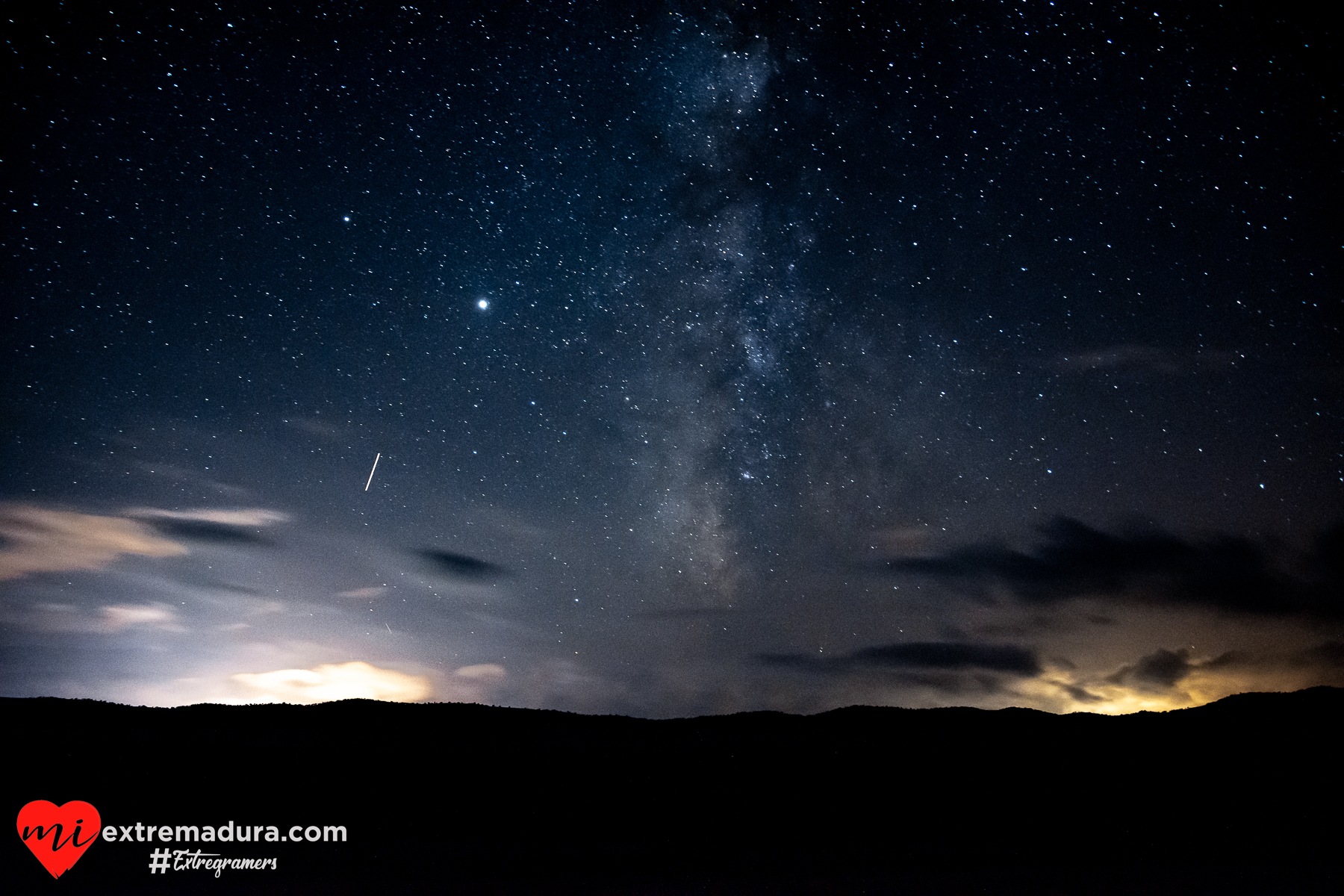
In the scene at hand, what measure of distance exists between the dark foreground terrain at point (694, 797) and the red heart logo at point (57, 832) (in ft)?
0.46

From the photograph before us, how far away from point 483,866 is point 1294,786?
492 inches

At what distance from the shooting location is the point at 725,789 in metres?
11.4

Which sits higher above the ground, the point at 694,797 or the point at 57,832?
the point at 57,832

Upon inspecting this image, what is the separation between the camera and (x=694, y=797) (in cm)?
1100

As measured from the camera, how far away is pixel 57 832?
647 centimetres

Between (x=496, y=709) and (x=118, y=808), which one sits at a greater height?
(x=496, y=709)

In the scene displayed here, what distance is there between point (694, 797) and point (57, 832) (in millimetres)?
7896

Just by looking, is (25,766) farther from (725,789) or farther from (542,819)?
(725,789)

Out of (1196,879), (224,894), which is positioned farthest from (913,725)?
(224,894)

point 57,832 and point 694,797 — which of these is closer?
point 57,832

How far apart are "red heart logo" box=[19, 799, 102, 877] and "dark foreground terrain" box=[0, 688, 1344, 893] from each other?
14cm

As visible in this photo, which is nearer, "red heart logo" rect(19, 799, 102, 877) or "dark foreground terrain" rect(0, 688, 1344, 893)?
"dark foreground terrain" rect(0, 688, 1344, 893)

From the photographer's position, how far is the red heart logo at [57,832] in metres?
6.34

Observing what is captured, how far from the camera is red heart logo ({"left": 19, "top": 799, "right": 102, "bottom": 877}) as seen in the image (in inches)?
249
